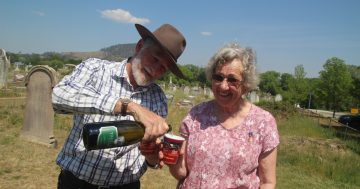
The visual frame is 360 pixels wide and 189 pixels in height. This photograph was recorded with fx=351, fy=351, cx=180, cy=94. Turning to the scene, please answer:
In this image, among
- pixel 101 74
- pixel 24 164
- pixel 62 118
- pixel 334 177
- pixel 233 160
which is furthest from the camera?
pixel 62 118

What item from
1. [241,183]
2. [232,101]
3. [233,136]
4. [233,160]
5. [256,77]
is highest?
[256,77]

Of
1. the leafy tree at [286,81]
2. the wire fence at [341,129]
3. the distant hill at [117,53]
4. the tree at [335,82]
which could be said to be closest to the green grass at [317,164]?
the wire fence at [341,129]

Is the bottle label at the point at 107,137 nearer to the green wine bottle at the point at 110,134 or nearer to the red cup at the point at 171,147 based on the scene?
the green wine bottle at the point at 110,134

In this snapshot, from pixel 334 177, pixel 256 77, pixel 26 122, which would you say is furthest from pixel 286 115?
pixel 256 77

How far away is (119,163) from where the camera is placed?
2594 millimetres

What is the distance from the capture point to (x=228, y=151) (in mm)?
2533

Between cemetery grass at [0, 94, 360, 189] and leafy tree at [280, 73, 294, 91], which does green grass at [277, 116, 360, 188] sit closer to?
cemetery grass at [0, 94, 360, 189]

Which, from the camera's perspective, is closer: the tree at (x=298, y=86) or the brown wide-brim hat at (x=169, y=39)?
the brown wide-brim hat at (x=169, y=39)

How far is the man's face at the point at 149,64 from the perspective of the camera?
8.70 ft

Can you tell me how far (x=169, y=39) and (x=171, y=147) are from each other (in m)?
0.94

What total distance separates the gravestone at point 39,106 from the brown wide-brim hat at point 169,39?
7.11 metres

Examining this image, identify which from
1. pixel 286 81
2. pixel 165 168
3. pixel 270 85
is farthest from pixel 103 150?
pixel 270 85

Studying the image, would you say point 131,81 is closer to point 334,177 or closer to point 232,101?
point 232,101

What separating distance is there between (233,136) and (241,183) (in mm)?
339
